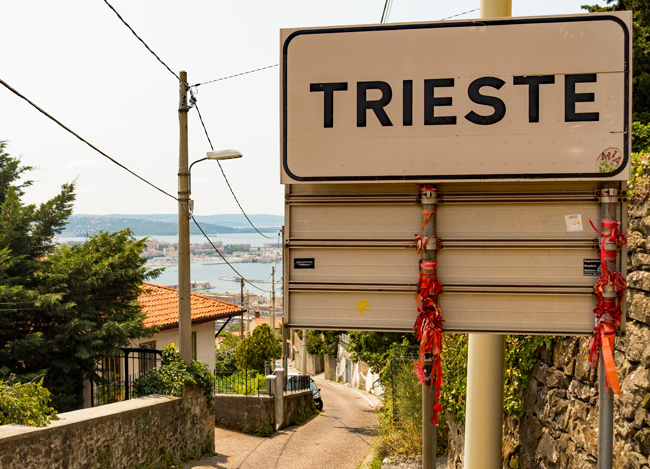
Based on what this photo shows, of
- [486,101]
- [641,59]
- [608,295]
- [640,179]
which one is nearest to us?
[608,295]

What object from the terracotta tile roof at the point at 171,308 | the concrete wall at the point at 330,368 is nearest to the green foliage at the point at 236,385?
the terracotta tile roof at the point at 171,308

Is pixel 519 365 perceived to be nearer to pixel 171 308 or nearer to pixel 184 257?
pixel 184 257

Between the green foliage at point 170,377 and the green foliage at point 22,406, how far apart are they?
346cm

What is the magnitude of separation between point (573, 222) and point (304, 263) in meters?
1.26

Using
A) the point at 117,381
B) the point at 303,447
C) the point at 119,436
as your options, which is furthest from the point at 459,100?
the point at 303,447

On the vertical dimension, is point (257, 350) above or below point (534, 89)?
below

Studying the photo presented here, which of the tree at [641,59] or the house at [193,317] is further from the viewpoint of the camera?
the house at [193,317]

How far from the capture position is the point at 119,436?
27.5ft

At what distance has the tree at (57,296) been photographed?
9.45 meters

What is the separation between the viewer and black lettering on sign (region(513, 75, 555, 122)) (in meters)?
2.43

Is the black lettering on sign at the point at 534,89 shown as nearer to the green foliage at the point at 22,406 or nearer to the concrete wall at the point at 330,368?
the green foliage at the point at 22,406

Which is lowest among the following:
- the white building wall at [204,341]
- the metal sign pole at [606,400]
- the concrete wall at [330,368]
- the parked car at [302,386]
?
the concrete wall at [330,368]

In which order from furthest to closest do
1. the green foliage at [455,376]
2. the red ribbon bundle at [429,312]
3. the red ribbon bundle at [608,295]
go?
the green foliage at [455,376] < the red ribbon bundle at [429,312] < the red ribbon bundle at [608,295]

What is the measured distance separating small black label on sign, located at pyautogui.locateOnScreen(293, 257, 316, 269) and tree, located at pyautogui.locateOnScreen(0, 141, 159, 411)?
8.23 metres
